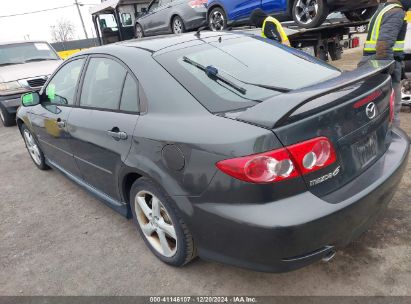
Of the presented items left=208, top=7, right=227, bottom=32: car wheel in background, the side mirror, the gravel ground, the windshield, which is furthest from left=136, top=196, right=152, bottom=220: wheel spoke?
the windshield

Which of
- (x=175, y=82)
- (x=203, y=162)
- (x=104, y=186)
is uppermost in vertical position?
(x=175, y=82)

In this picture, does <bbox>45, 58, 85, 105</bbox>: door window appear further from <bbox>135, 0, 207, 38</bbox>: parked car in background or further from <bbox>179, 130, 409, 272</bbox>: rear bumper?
<bbox>135, 0, 207, 38</bbox>: parked car in background

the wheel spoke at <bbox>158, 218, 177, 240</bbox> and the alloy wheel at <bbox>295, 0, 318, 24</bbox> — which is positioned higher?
the alloy wheel at <bbox>295, 0, 318, 24</bbox>

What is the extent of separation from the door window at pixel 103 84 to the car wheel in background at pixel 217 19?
6282 millimetres

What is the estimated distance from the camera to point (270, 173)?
5.85 ft

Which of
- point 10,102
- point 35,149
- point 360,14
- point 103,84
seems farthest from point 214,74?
point 360,14

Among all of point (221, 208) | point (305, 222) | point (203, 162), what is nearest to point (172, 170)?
point (203, 162)

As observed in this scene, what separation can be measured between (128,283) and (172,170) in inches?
37.9

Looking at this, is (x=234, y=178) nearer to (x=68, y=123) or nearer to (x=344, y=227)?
(x=344, y=227)

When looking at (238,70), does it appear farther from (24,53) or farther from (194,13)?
(194,13)

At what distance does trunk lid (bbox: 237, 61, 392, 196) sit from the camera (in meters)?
1.80

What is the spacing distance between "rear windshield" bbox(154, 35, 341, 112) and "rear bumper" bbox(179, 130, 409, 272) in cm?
61

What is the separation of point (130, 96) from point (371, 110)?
160 cm

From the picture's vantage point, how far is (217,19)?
9.02m
